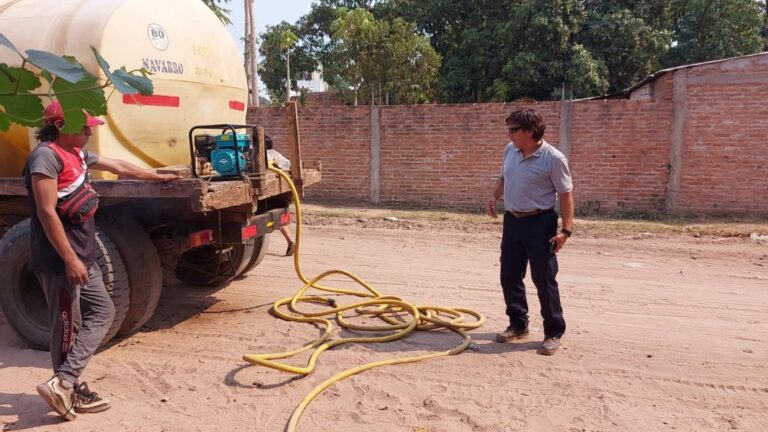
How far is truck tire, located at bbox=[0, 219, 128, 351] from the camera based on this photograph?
397 centimetres

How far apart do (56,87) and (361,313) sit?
3961mm

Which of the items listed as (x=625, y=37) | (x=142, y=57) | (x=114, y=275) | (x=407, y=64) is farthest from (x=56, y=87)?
(x=625, y=37)

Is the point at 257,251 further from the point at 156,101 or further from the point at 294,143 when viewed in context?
the point at 156,101

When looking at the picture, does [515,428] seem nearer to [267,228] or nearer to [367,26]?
[267,228]

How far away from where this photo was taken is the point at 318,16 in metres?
22.8

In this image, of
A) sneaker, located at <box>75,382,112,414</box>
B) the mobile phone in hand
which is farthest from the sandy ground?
the mobile phone in hand

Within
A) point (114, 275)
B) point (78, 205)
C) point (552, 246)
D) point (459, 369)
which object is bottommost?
point (459, 369)

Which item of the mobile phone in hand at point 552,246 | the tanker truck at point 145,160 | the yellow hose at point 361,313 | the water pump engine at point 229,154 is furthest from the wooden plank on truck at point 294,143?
the mobile phone in hand at point 552,246

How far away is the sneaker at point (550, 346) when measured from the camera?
4.10 meters

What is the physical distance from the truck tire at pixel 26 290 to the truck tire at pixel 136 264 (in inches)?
3.6

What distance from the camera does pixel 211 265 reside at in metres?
5.57

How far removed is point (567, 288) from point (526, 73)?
1069 cm

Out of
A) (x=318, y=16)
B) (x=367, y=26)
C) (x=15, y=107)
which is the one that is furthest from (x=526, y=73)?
(x=15, y=107)

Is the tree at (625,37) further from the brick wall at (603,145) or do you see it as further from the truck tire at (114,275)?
the truck tire at (114,275)
